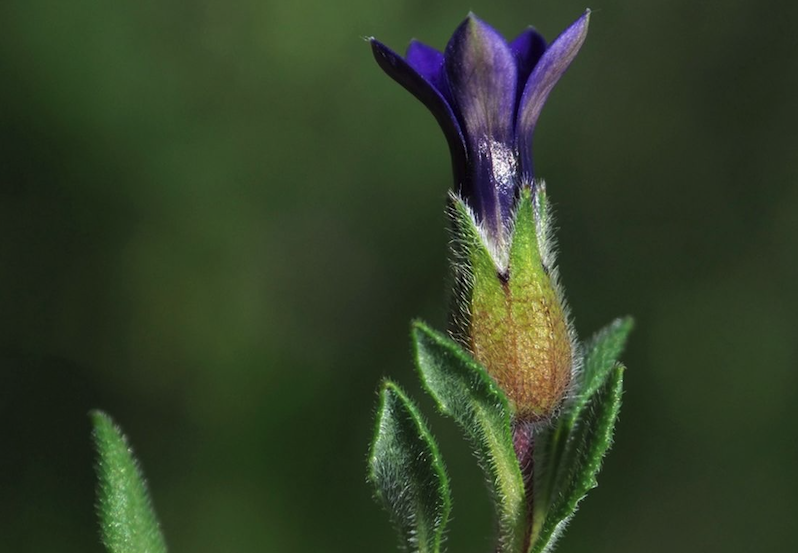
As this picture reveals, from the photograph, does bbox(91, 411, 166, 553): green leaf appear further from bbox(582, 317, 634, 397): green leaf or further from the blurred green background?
the blurred green background

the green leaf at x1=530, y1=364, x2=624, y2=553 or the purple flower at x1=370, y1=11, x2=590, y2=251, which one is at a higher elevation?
the purple flower at x1=370, y1=11, x2=590, y2=251

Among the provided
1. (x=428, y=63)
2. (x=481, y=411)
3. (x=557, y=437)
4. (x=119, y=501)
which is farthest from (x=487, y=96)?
(x=119, y=501)

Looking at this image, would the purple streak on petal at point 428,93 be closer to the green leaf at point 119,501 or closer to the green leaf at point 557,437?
the green leaf at point 557,437

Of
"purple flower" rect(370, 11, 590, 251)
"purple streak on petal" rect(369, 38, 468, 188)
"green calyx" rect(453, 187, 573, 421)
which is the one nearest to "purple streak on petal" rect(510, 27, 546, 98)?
"purple flower" rect(370, 11, 590, 251)

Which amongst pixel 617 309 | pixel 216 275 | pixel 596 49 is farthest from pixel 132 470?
pixel 596 49

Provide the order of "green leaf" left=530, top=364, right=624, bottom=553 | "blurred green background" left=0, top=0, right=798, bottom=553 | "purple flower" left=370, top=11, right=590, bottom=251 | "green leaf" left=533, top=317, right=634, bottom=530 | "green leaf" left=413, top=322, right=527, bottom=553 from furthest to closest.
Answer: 1. "blurred green background" left=0, top=0, right=798, bottom=553
2. "green leaf" left=533, top=317, right=634, bottom=530
3. "purple flower" left=370, top=11, right=590, bottom=251
4. "green leaf" left=530, top=364, right=624, bottom=553
5. "green leaf" left=413, top=322, right=527, bottom=553

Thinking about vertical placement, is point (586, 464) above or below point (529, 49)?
below

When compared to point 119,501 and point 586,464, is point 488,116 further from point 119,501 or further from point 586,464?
point 119,501

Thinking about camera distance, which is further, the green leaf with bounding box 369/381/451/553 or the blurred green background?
the blurred green background
